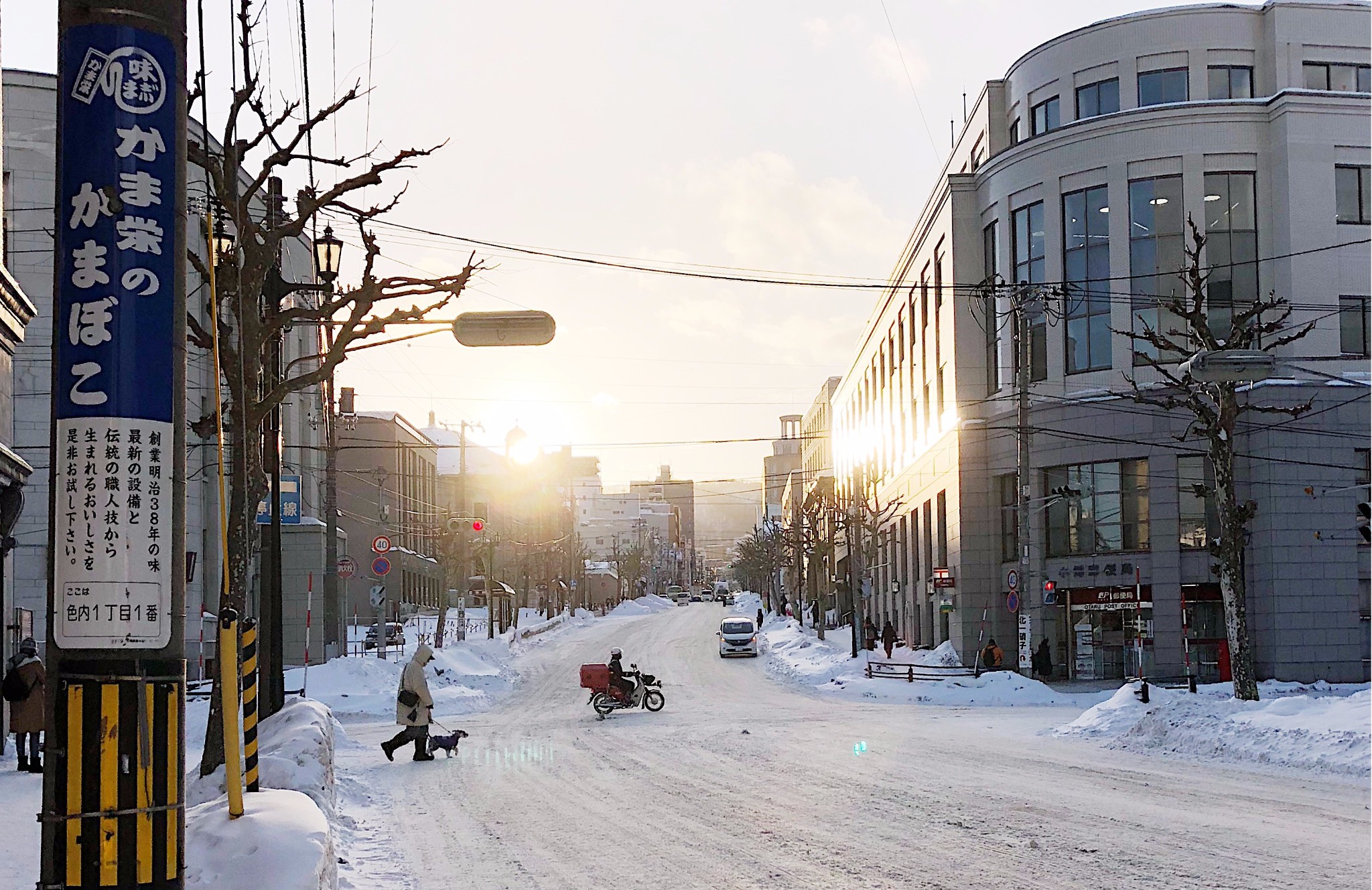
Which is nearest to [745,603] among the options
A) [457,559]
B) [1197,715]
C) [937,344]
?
[457,559]

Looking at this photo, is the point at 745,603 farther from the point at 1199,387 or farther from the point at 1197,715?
the point at 1197,715

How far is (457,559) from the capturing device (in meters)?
72.5

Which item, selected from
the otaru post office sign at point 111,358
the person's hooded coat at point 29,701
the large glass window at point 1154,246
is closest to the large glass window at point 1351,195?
the large glass window at point 1154,246

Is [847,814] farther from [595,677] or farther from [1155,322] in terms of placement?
[1155,322]

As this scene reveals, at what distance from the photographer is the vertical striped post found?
30.7 ft

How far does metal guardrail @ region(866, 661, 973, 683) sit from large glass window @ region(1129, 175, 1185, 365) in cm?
1119

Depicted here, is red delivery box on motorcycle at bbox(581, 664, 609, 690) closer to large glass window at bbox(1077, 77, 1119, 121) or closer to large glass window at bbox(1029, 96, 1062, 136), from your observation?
large glass window at bbox(1029, 96, 1062, 136)

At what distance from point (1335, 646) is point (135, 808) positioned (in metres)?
39.4

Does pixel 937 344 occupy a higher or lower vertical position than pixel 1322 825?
higher

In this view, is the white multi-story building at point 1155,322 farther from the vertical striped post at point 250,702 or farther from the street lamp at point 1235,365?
the vertical striped post at point 250,702

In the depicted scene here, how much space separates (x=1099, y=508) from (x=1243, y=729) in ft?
75.2

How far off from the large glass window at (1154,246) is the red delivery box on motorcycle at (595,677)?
2116 centimetres

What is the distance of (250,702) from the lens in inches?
382

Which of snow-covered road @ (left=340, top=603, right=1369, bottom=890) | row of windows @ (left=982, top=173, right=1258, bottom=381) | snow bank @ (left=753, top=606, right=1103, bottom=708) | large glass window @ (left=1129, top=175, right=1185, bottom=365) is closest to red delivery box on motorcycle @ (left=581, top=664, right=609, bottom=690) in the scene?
snow-covered road @ (left=340, top=603, right=1369, bottom=890)
